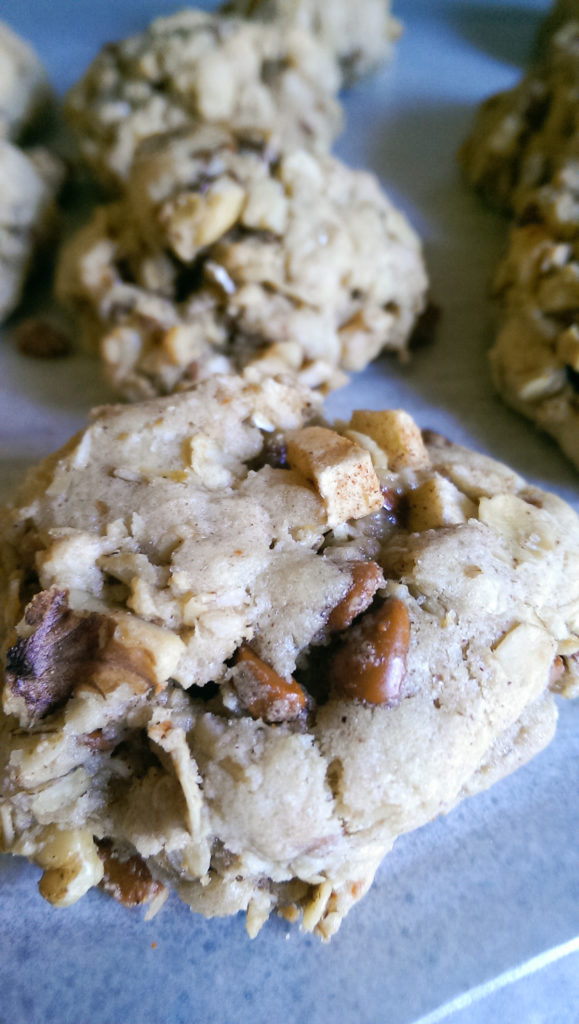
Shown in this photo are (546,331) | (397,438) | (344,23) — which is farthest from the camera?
(344,23)

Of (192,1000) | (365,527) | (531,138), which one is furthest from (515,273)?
(192,1000)

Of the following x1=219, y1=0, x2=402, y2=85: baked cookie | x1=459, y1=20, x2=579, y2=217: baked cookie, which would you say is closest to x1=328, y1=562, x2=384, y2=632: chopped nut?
x1=459, y1=20, x2=579, y2=217: baked cookie

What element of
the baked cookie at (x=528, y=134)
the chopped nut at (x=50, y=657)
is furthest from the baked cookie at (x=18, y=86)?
the chopped nut at (x=50, y=657)

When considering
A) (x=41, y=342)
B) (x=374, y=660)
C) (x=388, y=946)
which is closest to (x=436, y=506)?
(x=374, y=660)

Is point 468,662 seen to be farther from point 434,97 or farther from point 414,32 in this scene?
point 414,32

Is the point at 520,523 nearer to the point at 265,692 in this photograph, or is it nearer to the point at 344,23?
the point at 265,692

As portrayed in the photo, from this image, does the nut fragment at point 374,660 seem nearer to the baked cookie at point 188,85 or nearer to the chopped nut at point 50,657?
the chopped nut at point 50,657
